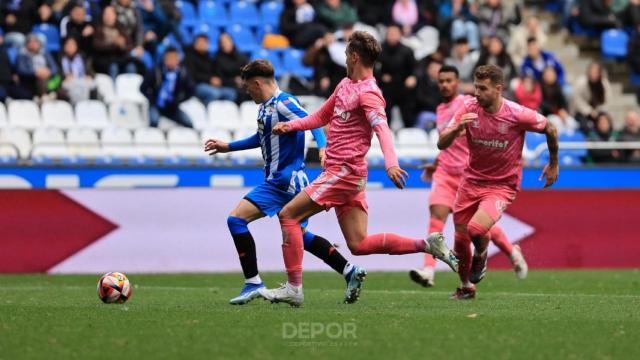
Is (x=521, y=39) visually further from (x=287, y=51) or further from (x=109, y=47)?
(x=109, y=47)

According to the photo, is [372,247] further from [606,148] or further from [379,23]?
[379,23]

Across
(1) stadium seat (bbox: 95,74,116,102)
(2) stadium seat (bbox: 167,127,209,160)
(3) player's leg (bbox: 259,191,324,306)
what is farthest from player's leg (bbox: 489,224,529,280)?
(1) stadium seat (bbox: 95,74,116,102)

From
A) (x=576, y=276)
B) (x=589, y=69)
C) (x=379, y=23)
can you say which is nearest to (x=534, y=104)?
(x=589, y=69)

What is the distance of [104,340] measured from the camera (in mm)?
8664

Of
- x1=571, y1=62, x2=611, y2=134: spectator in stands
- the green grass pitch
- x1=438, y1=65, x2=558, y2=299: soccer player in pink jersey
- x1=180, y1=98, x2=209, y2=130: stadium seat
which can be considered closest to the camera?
the green grass pitch

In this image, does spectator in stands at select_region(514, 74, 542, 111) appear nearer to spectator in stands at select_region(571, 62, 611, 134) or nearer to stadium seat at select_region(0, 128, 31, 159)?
spectator in stands at select_region(571, 62, 611, 134)

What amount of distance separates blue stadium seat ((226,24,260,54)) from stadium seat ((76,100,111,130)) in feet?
13.7

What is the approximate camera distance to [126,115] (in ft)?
70.8

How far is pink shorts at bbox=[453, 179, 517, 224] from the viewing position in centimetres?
1191

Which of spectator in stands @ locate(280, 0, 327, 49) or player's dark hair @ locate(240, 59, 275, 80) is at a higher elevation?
player's dark hair @ locate(240, 59, 275, 80)

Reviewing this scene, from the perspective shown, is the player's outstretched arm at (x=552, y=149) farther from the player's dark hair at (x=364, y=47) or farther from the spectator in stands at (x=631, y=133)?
the spectator in stands at (x=631, y=133)

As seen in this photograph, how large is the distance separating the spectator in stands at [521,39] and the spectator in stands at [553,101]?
1616mm

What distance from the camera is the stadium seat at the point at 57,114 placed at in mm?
20875

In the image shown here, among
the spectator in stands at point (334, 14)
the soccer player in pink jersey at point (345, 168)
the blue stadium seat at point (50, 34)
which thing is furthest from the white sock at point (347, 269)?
the spectator in stands at point (334, 14)
